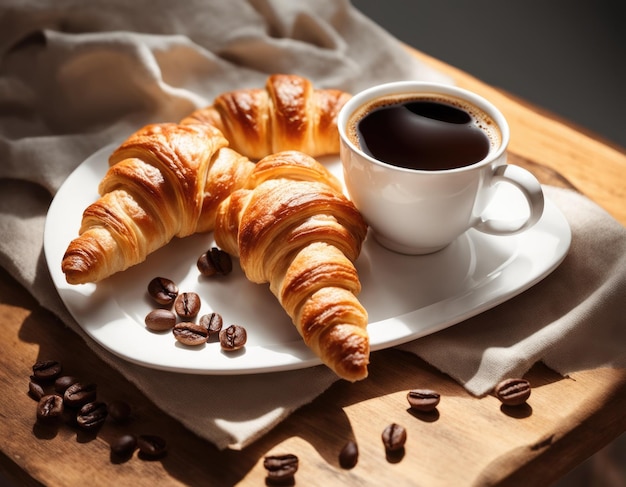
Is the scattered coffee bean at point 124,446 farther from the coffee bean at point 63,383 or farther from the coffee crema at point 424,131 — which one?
the coffee crema at point 424,131

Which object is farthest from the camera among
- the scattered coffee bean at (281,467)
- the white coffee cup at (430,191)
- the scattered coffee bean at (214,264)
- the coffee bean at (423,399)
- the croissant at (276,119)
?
the croissant at (276,119)

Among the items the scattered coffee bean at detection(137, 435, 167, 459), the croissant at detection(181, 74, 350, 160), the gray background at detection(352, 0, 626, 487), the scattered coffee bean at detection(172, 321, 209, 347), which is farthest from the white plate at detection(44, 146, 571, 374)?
the gray background at detection(352, 0, 626, 487)

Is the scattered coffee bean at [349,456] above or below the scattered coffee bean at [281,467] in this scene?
above

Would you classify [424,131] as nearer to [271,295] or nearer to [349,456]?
[271,295]

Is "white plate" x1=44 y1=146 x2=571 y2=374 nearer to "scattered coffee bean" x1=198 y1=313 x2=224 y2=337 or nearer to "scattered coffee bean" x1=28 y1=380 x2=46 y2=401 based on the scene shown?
"scattered coffee bean" x1=198 y1=313 x2=224 y2=337

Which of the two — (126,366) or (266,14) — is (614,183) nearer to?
(266,14)

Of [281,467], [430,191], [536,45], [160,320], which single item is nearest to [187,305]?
[160,320]

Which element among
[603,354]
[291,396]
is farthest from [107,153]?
[603,354]

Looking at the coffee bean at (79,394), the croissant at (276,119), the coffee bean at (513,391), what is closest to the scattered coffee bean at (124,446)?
the coffee bean at (79,394)
